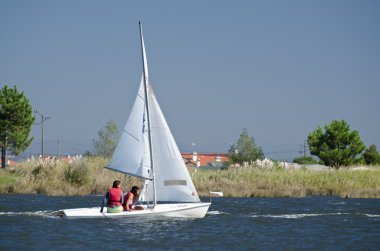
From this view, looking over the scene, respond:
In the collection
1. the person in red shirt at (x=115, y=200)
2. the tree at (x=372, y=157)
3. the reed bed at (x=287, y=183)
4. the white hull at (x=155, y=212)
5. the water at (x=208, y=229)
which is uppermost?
the tree at (x=372, y=157)

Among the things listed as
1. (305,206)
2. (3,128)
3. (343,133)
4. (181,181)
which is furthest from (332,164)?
(181,181)

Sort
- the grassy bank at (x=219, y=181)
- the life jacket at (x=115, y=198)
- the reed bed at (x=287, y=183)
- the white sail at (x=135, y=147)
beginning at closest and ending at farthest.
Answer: the life jacket at (x=115, y=198) → the white sail at (x=135, y=147) → the grassy bank at (x=219, y=181) → the reed bed at (x=287, y=183)

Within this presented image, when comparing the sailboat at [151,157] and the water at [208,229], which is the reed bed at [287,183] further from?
the sailboat at [151,157]

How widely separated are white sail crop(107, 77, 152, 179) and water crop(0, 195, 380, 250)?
88.1 inches

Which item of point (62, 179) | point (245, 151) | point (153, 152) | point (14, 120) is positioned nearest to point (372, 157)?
point (245, 151)

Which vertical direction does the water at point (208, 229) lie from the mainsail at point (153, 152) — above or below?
below

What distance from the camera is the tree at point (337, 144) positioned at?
294 ft

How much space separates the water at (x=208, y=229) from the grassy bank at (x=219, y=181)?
758cm

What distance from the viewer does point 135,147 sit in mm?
32500

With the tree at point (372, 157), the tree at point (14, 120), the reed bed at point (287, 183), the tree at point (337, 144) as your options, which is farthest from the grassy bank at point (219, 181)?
the tree at point (372, 157)

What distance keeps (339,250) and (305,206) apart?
1698 cm

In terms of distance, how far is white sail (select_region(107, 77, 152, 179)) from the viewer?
106 feet

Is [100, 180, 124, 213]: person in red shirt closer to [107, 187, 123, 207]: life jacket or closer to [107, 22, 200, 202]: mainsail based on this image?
[107, 187, 123, 207]: life jacket

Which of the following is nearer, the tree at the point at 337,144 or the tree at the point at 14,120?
the tree at the point at 14,120
